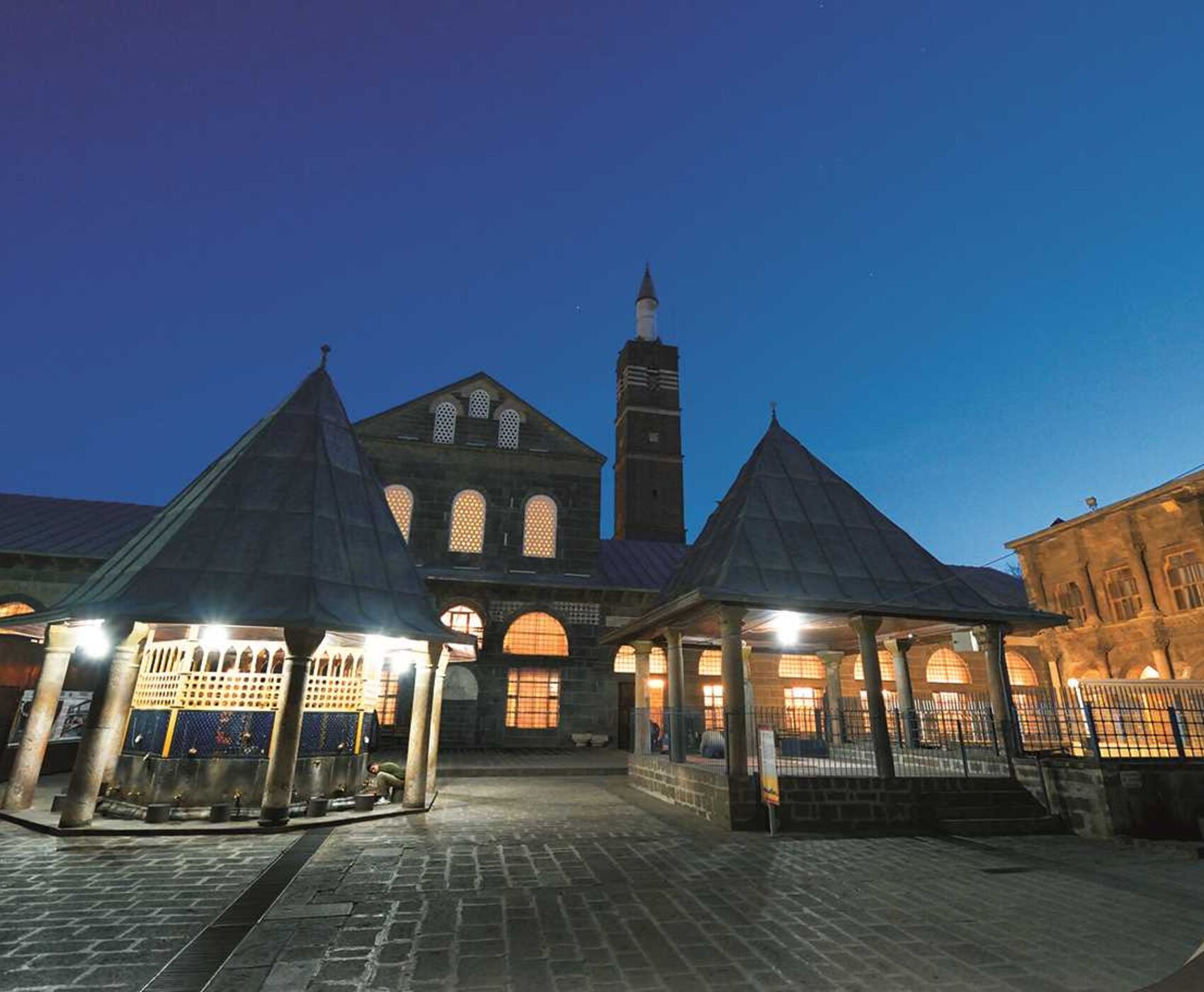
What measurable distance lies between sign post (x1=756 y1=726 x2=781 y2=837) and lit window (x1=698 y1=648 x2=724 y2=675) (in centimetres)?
1469

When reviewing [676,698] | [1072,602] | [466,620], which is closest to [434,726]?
[676,698]

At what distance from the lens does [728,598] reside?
34.1 ft

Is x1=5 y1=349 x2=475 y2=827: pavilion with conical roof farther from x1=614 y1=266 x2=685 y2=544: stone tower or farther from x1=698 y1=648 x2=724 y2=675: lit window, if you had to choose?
x1=614 y1=266 x2=685 y2=544: stone tower

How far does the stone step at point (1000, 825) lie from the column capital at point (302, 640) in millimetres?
10065

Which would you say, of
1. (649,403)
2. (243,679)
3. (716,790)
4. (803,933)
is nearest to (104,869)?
(243,679)

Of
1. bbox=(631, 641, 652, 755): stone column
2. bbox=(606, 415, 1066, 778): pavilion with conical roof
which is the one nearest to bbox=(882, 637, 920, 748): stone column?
bbox=(606, 415, 1066, 778): pavilion with conical roof

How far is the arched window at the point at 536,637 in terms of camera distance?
22922 millimetres

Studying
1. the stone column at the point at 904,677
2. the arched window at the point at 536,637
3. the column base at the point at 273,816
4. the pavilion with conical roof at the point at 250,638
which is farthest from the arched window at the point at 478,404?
the column base at the point at 273,816

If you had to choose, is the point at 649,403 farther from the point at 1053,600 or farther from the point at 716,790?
the point at 716,790

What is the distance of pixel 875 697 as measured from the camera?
35.4 feet

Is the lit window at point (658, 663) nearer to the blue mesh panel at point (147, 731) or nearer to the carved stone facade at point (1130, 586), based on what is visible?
the carved stone facade at point (1130, 586)

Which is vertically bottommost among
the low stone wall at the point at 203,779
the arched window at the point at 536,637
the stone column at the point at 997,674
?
the low stone wall at the point at 203,779

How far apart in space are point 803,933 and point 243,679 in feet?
29.9

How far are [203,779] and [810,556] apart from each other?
1067cm
